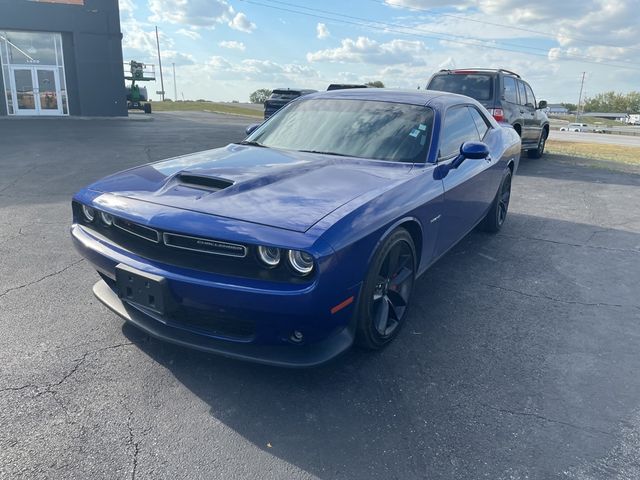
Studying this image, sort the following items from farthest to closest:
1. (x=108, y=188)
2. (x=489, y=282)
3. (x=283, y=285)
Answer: (x=489, y=282) → (x=108, y=188) → (x=283, y=285)

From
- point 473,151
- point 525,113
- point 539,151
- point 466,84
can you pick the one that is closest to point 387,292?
point 473,151

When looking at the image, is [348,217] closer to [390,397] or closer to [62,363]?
[390,397]

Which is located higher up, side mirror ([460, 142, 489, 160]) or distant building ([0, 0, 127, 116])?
distant building ([0, 0, 127, 116])

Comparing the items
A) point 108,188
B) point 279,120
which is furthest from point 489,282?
point 108,188

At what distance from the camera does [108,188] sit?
3.09 m

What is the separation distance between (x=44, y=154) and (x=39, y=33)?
645 inches

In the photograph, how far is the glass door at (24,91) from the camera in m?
23.5

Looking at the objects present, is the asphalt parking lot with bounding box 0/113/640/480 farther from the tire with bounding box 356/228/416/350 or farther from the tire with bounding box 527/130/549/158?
the tire with bounding box 527/130/549/158

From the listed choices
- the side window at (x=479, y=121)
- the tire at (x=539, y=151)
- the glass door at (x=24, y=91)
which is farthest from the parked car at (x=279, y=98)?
the side window at (x=479, y=121)

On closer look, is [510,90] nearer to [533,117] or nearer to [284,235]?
[533,117]

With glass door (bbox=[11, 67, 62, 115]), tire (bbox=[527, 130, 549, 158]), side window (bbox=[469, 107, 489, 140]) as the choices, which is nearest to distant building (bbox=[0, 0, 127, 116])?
glass door (bbox=[11, 67, 62, 115])

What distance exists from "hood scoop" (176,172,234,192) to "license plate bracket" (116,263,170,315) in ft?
2.00

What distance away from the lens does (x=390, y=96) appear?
13.8 ft

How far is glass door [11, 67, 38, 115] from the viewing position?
77.1 ft
